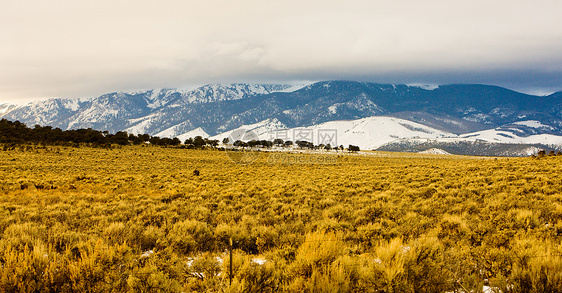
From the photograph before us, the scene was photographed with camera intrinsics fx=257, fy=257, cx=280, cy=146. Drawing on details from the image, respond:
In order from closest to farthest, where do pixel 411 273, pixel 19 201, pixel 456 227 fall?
pixel 411 273, pixel 456 227, pixel 19 201

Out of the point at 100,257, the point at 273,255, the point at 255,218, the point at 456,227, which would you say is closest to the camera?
the point at 100,257

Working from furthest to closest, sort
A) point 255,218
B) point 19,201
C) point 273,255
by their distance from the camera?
point 19,201, point 255,218, point 273,255

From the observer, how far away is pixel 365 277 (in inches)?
146

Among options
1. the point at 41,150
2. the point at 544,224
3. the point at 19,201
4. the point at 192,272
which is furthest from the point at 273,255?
the point at 41,150

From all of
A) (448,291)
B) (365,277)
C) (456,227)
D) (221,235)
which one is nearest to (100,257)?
(221,235)

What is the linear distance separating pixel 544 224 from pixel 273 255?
703 cm

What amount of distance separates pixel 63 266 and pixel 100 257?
19.5 inches

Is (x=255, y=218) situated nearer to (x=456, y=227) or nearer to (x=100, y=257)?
(x=100, y=257)

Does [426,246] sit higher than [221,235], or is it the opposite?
[426,246]

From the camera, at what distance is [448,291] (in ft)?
12.3

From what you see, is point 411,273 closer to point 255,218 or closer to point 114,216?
point 255,218

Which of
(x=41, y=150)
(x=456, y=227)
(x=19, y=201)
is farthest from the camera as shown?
(x=41, y=150)

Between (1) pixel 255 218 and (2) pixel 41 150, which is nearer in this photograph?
(1) pixel 255 218

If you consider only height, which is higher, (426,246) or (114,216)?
(426,246)
